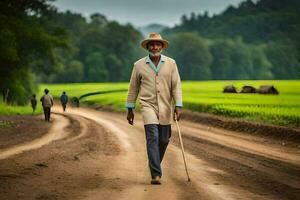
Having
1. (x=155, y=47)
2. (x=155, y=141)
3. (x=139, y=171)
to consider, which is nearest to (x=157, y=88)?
(x=155, y=47)

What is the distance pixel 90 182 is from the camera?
924 centimetres

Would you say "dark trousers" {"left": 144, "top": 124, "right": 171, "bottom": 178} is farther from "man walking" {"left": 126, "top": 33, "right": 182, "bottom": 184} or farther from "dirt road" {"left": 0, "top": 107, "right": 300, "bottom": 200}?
"dirt road" {"left": 0, "top": 107, "right": 300, "bottom": 200}

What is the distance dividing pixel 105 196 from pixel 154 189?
1.00 metres

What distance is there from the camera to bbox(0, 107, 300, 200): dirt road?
8.34 m

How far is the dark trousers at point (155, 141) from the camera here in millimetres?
9340

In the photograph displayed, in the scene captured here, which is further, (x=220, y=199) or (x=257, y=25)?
(x=257, y=25)

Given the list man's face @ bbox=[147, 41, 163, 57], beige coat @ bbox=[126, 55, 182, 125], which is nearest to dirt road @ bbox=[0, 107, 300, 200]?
beige coat @ bbox=[126, 55, 182, 125]

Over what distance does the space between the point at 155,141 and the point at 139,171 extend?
5.01ft

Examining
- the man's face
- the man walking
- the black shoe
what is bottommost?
the black shoe

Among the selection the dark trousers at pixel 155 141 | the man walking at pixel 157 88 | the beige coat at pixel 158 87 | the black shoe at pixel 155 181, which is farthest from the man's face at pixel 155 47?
the black shoe at pixel 155 181

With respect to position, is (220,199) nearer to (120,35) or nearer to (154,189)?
(154,189)

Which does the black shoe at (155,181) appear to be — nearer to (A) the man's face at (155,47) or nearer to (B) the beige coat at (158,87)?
(B) the beige coat at (158,87)

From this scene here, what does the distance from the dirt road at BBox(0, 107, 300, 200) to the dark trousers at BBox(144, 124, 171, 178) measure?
304 mm

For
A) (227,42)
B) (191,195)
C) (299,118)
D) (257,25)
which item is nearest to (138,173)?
(191,195)
